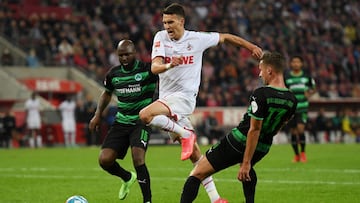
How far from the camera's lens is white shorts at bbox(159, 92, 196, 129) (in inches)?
435

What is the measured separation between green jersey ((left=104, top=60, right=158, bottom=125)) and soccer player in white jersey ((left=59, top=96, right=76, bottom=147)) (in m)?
20.4

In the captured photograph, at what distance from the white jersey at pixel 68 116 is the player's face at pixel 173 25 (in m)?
21.5

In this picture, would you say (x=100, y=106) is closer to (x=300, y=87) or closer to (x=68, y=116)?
(x=300, y=87)

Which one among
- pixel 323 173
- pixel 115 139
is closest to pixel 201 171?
pixel 115 139

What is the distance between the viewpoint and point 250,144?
9016 millimetres

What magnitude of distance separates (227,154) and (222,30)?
31.2 metres

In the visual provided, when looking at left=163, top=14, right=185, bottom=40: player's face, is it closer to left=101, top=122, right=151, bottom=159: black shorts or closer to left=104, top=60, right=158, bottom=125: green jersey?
left=104, top=60, right=158, bottom=125: green jersey

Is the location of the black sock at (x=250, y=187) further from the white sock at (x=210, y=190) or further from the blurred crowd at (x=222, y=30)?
the blurred crowd at (x=222, y=30)

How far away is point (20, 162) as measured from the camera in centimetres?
2155

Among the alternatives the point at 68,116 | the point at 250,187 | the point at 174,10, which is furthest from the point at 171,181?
the point at 68,116

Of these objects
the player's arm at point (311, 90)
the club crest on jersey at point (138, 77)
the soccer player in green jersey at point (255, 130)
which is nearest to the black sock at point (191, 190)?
the soccer player in green jersey at point (255, 130)

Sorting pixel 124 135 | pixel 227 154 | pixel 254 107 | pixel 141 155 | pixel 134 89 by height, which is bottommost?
pixel 141 155

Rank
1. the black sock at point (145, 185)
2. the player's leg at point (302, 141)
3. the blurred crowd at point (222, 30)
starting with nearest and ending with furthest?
1. the black sock at point (145, 185)
2. the player's leg at point (302, 141)
3. the blurred crowd at point (222, 30)

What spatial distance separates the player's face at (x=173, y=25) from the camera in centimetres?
1086
